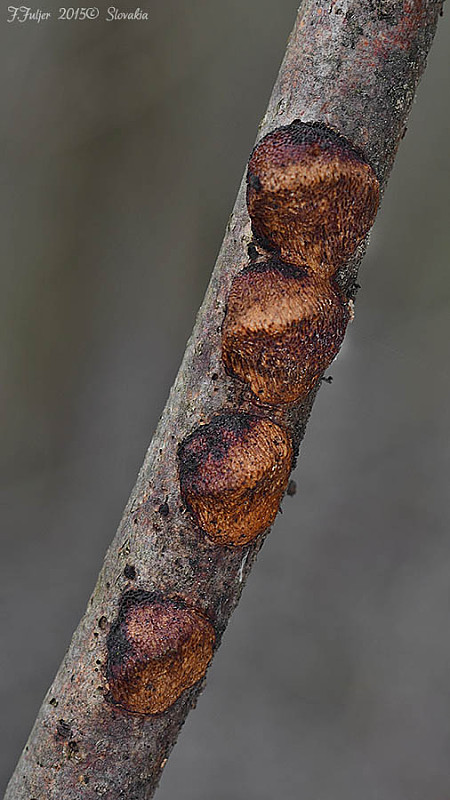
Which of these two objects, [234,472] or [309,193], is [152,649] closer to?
[234,472]

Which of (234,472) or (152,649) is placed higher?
(234,472)

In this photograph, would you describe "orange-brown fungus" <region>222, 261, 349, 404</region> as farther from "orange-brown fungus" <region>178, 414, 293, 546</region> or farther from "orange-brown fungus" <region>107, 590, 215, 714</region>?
"orange-brown fungus" <region>107, 590, 215, 714</region>

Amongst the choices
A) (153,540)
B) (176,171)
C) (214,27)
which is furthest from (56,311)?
(153,540)

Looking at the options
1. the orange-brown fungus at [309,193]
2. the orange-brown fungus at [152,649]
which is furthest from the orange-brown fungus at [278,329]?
the orange-brown fungus at [152,649]

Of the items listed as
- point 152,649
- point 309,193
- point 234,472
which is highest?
point 309,193

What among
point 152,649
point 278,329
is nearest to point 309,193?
point 278,329

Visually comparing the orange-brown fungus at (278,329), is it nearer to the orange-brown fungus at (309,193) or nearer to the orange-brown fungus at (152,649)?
the orange-brown fungus at (309,193)

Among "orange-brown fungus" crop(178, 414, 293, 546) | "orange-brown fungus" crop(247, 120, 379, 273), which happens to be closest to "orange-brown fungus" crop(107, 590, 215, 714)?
"orange-brown fungus" crop(178, 414, 293, 546)

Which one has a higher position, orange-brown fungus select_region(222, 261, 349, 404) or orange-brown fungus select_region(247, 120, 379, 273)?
orange-brown fungus select_region(247, 120, 379, 273)
